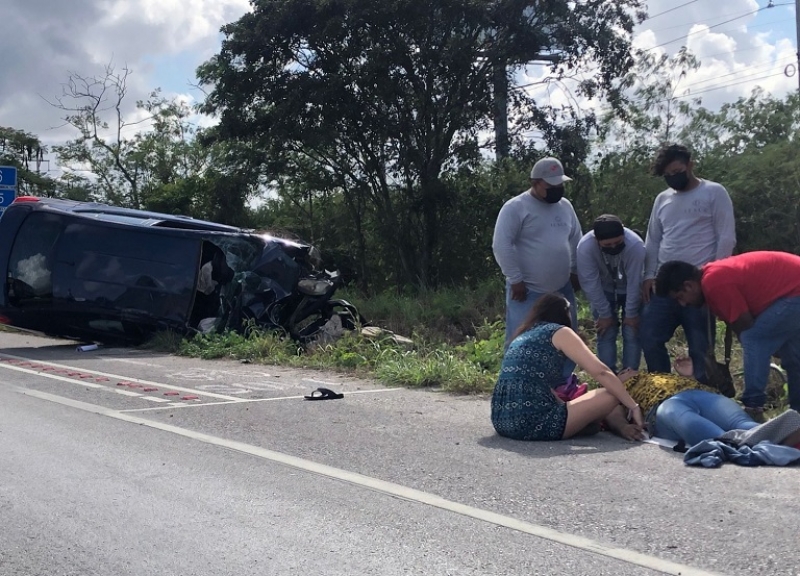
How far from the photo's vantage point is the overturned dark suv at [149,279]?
13430 mm

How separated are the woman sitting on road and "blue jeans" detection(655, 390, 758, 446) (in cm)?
22

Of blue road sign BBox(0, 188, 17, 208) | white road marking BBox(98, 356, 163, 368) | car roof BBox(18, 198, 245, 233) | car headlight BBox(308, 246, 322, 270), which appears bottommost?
white road marking BBox(98, 356, 163, 368)

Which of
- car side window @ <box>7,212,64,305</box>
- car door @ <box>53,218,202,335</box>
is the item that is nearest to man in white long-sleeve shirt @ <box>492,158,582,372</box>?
car door @ <box>53,218,202,335</box>

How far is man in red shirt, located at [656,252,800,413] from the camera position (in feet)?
22.0

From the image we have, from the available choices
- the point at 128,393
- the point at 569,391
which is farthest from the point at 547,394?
the point at 128,393

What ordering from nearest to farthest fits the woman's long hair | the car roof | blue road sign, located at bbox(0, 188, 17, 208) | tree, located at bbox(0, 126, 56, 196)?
the woman's long hair, the car roof, blue road sign, located at bbox(0, 188, 17, 208), tree, located at bbox(0, 126, 56, 196)

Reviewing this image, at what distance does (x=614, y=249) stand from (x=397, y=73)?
11.5 m

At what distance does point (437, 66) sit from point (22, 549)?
15222 millimetres

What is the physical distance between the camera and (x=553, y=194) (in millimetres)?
8297

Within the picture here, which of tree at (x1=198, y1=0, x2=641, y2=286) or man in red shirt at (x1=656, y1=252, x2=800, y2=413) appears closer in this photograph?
man in red shirt at (x1=656, y1=252, x2=800, y2=413)

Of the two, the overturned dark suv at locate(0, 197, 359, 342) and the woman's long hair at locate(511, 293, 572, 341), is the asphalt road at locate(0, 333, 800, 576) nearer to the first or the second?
the woman's long hair at locate(511, 293, 572, 341)

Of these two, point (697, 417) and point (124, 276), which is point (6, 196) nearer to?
point (124, 276)

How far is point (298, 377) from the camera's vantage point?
1072cm

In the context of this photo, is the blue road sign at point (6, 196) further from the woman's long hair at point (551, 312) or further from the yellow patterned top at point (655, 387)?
the yellow patterned top at point (655, 387)
